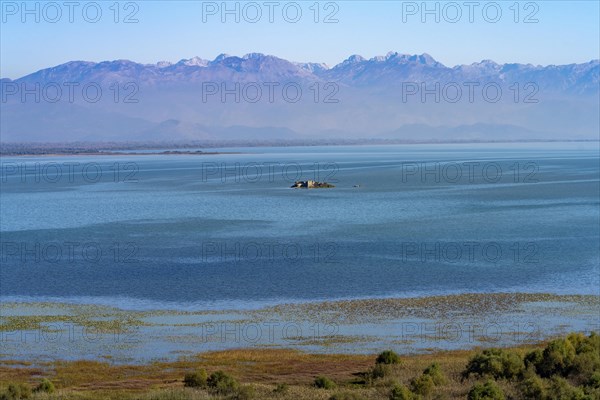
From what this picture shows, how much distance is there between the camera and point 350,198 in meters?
79.4

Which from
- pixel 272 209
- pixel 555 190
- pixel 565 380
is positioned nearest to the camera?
pixel 565 380

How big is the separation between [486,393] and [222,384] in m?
5.79

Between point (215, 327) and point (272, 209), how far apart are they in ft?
133

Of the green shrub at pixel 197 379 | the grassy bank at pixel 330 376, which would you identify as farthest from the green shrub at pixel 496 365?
the green shrub at pixel 197 379

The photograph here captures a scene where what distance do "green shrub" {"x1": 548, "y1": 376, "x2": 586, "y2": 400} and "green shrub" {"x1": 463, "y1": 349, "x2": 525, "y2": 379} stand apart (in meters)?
1.62

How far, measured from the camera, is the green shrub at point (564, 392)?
1709 centimetres

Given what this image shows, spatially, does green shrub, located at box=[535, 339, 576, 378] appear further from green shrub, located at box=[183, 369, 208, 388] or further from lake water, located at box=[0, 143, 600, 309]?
lake water, located at box=[0, 143, 600, 309]

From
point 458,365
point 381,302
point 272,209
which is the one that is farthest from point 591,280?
point 272,209

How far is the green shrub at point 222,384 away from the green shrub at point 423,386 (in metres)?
3.81

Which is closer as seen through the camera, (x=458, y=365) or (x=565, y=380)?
(x=565, y=380)

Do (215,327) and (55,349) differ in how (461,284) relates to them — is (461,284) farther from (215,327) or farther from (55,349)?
(55,349)

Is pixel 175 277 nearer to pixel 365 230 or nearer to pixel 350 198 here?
pixel 365 230

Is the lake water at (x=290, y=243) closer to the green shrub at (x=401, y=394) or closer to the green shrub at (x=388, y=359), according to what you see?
the green shrub at (x=388, y=359)

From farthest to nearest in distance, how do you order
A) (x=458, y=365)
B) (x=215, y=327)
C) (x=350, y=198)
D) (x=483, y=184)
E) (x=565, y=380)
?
(x=483, y=184) < (x=350, y=198) < (x=215, y=327) < (x=458, y=365) < (x=565, y=380)
